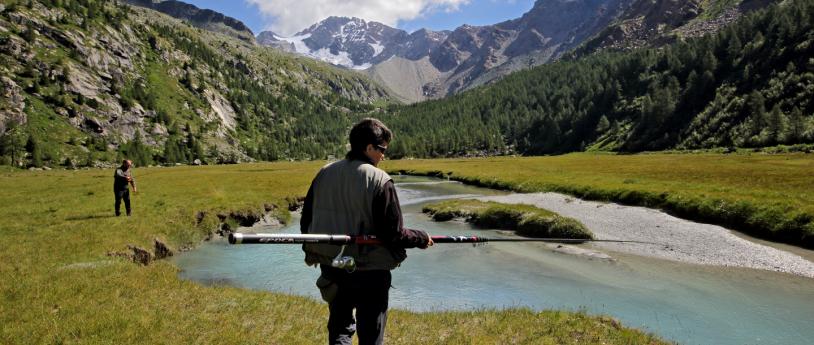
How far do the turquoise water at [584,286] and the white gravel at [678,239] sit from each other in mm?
1553

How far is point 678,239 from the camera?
27484 mm

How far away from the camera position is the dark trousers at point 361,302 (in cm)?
618

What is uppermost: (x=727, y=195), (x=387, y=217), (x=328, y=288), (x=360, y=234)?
(x=387, y=217)

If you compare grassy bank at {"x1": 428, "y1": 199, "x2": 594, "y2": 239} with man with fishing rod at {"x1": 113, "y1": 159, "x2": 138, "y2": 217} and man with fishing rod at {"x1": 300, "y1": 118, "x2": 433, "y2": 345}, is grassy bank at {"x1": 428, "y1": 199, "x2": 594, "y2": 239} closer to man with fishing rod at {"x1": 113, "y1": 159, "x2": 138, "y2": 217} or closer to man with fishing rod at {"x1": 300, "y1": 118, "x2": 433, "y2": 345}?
man with fishing rod at {"x1": 113, "y1": 159, "x2": 138, "y2": 217}

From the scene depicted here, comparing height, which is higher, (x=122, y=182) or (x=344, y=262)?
(x=344, y=262)

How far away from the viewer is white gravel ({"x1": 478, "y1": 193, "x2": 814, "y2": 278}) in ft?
72.1

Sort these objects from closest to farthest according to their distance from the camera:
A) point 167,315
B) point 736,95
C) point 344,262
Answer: point 344,262, point 167,315, point 736,95

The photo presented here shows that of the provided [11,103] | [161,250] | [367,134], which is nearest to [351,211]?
[367,134]

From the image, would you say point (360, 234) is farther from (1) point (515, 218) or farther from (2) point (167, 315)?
(1) point (515, 218)

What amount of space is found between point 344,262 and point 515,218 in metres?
29.5

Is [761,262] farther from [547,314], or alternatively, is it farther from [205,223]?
[205,223]

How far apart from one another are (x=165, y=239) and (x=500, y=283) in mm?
18652

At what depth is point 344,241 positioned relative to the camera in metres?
5.91

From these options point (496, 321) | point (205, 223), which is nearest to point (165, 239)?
point (205, 223)
